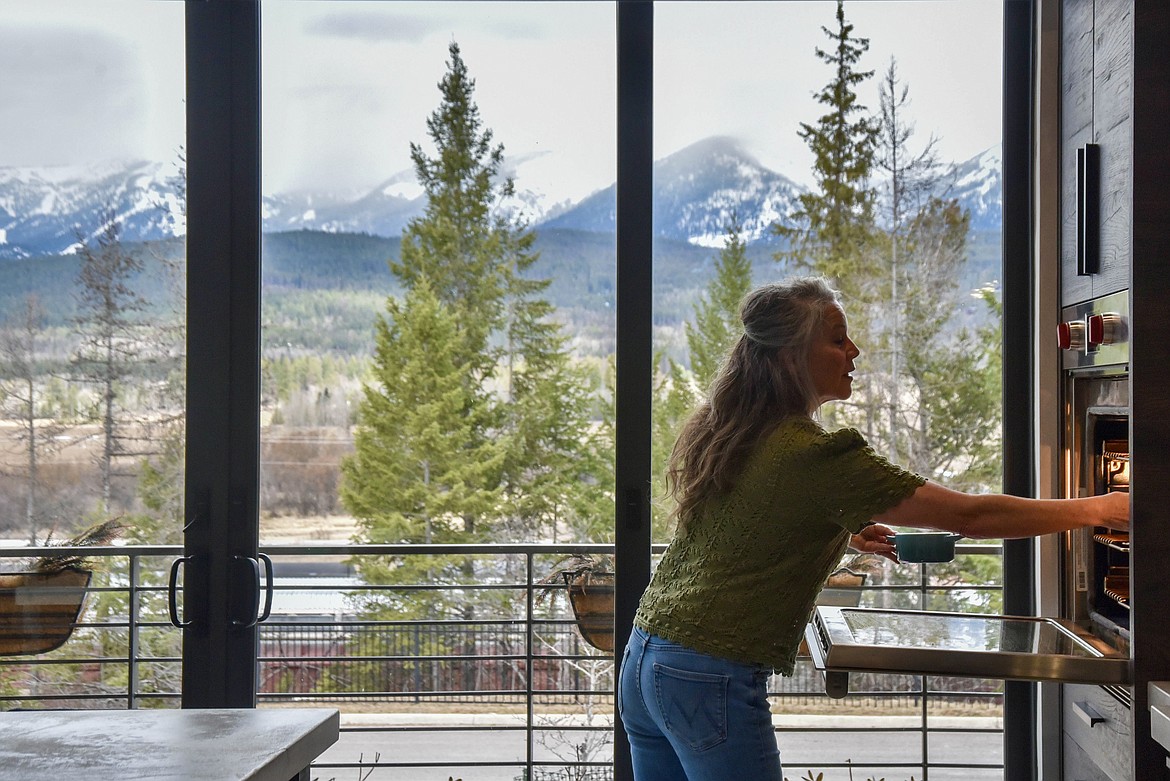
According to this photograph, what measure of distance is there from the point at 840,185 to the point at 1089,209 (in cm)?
70

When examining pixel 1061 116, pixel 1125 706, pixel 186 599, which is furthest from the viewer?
pixel 186 599

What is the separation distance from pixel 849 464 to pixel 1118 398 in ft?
2.14

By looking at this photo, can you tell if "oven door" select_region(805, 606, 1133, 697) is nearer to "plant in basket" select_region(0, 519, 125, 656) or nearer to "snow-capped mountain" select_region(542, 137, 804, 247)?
"snow-capped mountain" select_region(542, 137, 804, 247)

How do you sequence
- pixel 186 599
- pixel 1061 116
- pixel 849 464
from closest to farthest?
pixel 849 464 < pixel 1061 116 < pixel 186 599

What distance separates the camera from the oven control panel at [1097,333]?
Result: 180 centimetres

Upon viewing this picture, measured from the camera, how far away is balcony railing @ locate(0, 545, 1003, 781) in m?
2.56

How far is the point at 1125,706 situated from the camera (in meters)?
1.79

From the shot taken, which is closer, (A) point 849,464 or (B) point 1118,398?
(A) point 849,464

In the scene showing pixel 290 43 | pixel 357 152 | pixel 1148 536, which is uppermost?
pixel 290 43

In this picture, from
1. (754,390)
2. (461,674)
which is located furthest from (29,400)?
(754,390)

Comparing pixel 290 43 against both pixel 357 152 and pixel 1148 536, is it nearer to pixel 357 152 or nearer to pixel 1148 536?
pixel 357 152

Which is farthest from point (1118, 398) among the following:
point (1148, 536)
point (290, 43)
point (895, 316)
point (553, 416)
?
point (290, 43)

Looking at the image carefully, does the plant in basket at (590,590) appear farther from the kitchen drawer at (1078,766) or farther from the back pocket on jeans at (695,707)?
the kitchen drawer at (1078,766)

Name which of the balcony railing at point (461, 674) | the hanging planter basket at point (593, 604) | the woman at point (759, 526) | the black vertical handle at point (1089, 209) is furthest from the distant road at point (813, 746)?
the black vertical handle at point (1089, 209)
